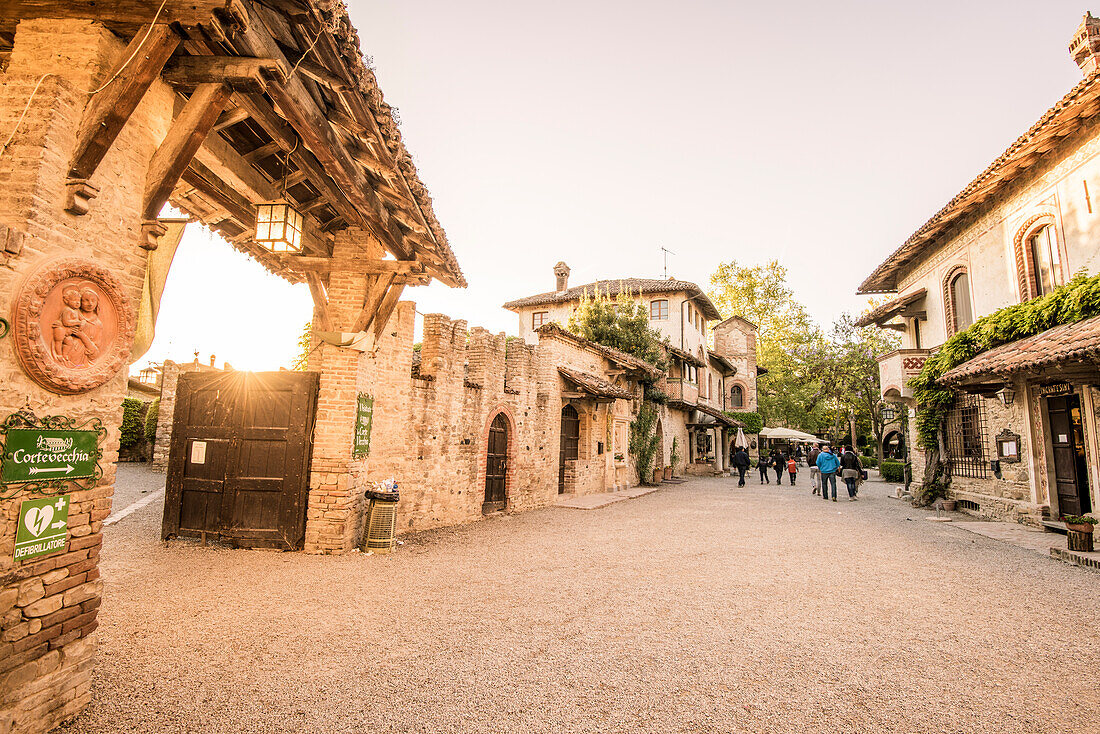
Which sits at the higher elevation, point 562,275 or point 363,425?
point 562,275

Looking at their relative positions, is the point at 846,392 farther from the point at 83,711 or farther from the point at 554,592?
the point at 83,711

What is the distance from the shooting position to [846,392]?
30359mm

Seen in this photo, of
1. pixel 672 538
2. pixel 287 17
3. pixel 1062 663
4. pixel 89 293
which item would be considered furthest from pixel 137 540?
pixel 1062 663

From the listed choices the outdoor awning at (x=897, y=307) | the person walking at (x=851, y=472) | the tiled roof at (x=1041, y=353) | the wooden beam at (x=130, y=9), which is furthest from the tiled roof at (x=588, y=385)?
the wooden beam at (x=130, y=9)

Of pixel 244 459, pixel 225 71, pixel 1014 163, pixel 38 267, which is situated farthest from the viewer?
pixel 1014 163

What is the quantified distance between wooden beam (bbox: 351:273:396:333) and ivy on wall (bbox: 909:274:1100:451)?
11478 mm

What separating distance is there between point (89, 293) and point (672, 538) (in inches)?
321

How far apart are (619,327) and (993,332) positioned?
461 inches

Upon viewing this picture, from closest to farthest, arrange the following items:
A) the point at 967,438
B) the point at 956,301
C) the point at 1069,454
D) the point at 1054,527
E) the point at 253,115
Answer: the point at 253,115, the point at 1054,527, the point at 1069,454, the point at 967,438, the point at 956,301

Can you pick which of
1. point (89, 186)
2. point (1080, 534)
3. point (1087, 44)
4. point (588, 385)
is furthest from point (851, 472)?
point (89, 186)

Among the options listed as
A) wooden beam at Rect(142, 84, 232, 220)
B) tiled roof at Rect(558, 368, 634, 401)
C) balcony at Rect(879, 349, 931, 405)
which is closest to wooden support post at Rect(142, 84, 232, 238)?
wooden beam at Rect(142, 84, 232, 220)

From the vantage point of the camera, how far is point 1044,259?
10.5m

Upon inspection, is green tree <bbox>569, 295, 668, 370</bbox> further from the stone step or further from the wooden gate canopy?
the wooden gate canopy

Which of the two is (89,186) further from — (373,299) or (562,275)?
(562,275)
